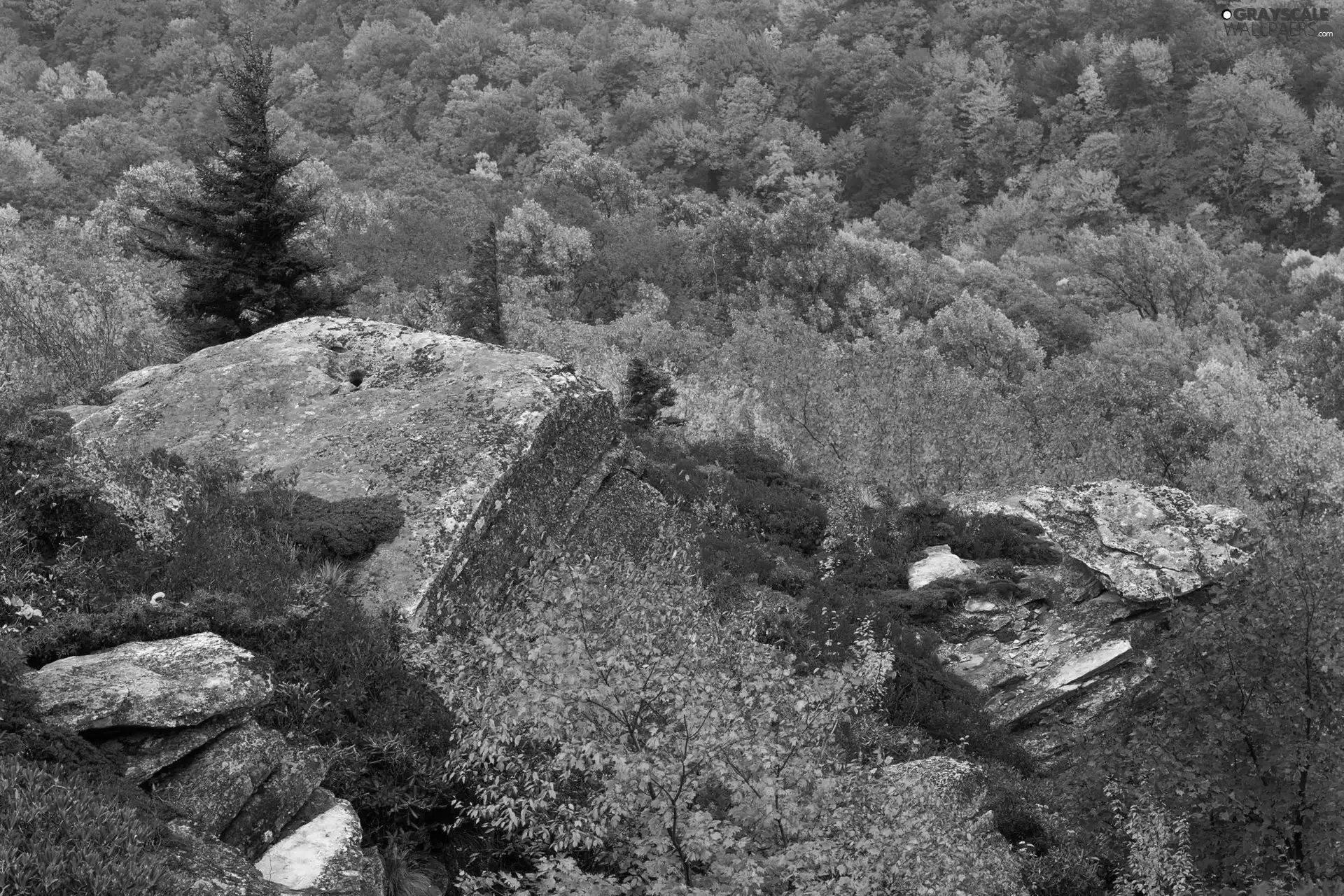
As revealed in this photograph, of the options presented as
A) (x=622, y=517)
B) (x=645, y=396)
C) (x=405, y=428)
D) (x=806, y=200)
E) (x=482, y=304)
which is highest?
(x=405, y=428)

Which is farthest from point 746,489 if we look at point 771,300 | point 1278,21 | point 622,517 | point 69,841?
point 1278,21

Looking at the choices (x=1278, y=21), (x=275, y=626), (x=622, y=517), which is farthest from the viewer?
(x=1278, y=21)

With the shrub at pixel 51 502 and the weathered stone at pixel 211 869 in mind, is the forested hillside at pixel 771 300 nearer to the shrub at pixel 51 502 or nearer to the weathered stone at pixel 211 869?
the shrub at pixel 51 502

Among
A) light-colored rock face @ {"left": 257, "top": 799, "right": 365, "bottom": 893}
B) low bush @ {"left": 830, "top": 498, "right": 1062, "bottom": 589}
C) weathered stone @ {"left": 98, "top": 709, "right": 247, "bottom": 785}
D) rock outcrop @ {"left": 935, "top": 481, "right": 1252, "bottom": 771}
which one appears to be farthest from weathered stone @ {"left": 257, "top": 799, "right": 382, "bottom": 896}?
rock outcrop @ {"left": 935, "top": 481, "right": 1252, "bottom": 771}

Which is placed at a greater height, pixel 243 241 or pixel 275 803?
pixel 275 803

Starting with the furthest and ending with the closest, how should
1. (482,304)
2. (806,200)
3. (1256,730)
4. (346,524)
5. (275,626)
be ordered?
(806,200), (482,304), (1256,730), (346,524), (275,626)

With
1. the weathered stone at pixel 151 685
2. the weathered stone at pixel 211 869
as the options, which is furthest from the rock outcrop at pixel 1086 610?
the weathered stone at pixel 211 869

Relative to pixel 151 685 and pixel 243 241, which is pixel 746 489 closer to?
pixel 243 241

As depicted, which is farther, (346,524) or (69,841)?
(346,524)

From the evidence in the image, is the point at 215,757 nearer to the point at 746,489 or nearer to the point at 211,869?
the point at 211,869
